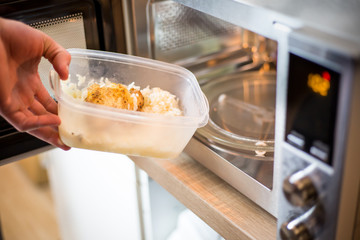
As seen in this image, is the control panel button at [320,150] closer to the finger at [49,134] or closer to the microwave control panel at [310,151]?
the microwave control panel at [310,151]

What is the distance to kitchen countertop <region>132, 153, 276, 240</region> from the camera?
27.6 inches

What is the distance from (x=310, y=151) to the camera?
1.71 ft

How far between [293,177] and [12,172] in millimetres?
1968

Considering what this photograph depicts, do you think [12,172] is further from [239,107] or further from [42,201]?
[239,107]

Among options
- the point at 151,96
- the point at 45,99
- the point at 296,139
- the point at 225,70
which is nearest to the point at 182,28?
the point at 225,70

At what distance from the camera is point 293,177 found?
0.55m

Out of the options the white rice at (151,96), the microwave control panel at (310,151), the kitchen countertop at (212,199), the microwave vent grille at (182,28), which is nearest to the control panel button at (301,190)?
the microwave control panel at (310,151)

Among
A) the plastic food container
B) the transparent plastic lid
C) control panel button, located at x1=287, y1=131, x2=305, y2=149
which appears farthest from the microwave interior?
control panel button, located at x1=287, y1=131, x2=305, y2=149

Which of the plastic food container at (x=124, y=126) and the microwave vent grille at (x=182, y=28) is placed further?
the microwave vent grille at (x=182, y=28)

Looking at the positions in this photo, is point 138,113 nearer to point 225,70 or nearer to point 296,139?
point 296,139

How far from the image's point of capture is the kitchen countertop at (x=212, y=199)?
0.70 metres

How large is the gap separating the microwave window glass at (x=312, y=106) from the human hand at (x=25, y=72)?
354mm

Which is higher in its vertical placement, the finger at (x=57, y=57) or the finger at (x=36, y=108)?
the finger at (x=57, y=57)

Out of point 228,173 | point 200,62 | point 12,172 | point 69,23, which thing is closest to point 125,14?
point 69,23
